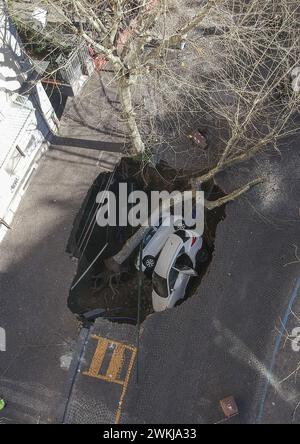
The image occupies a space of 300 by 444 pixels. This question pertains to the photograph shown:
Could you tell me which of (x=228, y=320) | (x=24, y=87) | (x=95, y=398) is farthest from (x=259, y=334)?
(x=24, y=87)

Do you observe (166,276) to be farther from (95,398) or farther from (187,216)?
(95,398)

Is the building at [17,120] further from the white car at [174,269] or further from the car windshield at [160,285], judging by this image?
the white car at [174,269]

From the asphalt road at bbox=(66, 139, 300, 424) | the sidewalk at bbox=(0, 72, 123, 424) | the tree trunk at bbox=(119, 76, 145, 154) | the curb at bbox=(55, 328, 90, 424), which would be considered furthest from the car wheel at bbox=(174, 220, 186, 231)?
the curb at bbox=(55, 328, 90, 424)

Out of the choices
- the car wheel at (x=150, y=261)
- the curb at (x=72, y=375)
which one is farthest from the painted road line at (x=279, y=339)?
the curb at (x=72, y=375)

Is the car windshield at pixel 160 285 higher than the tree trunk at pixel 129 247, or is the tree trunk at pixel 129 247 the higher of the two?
the tree trunk at pixel 129 247

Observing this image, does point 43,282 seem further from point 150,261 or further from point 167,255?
point 167,255
